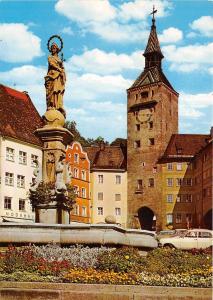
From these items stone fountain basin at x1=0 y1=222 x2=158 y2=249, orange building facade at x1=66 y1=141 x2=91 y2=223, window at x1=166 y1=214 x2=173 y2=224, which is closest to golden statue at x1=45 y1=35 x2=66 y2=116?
stone fountain basin at x1=0 y1=222 x2=158 y2=249

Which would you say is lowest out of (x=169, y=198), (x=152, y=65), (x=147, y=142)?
(x=169, y=198)

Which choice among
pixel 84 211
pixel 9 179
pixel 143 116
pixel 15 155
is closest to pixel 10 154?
pixel 15 155

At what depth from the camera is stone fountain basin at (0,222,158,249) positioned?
53.4 feet

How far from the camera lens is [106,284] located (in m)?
12.3

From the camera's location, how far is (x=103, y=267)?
13.7 metres

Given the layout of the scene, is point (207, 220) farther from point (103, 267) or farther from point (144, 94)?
point (103, 267)

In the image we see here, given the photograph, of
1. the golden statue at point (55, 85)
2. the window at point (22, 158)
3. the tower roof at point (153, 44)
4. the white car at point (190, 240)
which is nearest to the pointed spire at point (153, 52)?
the tower roof at point (153, 44)

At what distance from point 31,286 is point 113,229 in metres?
4.67

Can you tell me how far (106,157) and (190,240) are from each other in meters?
63.7

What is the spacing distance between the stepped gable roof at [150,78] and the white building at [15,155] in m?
31.0

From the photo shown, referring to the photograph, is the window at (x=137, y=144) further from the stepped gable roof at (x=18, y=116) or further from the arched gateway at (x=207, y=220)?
the stepped gable roof at (x=18, y=116)

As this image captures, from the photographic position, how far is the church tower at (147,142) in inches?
3585

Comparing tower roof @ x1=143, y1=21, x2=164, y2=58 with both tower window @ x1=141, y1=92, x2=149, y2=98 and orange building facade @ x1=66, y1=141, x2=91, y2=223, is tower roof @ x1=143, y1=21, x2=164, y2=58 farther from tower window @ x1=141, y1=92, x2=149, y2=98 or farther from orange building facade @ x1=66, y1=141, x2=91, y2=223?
orange building facade @ x1=66, y1=141, x2=91, y2=223

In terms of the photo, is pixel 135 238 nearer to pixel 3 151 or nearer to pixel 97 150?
pixel 3 151
